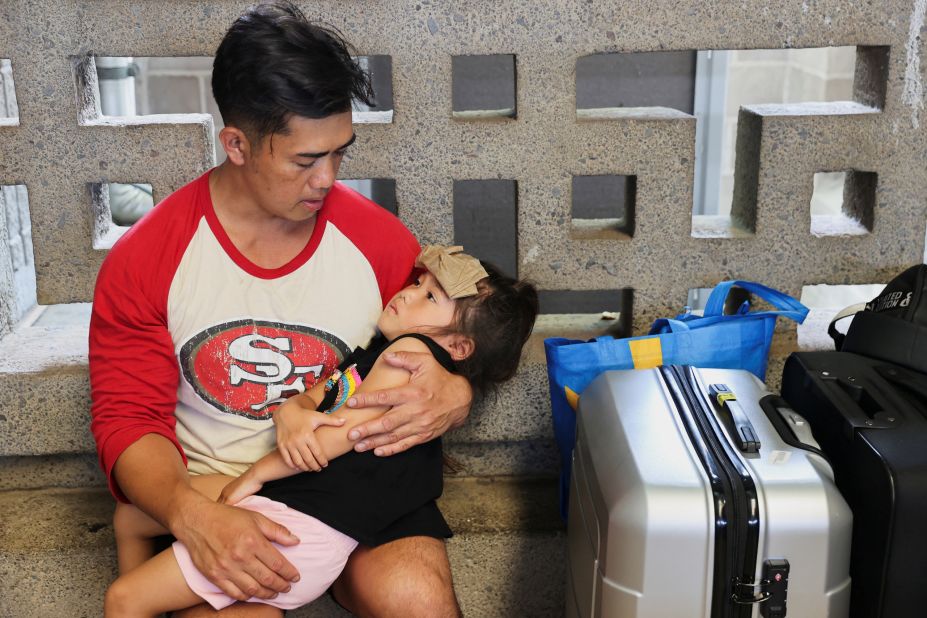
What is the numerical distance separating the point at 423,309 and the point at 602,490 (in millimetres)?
480

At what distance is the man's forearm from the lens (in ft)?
Result: 5.79

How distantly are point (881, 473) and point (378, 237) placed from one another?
3.17 ft

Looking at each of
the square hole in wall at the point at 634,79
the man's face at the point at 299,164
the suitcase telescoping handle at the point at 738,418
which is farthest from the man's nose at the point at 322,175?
the square hole in wall at the point at 634,79

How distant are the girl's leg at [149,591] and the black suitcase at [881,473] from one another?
107 centimetres

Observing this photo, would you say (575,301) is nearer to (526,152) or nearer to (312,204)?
(526,152)

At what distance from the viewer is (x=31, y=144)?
215 centimetres

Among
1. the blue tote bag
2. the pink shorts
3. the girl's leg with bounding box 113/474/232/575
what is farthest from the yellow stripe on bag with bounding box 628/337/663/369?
the girl's leg with bounding box 113/474/232/575

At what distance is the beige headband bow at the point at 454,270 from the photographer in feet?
6.26

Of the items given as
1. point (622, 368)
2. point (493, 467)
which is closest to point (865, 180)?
point (622, 368)

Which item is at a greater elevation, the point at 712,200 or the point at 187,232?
the point at 187,232

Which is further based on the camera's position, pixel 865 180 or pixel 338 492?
pixel 865 180

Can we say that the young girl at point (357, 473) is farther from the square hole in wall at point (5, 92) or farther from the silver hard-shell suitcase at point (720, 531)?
the square hole in wall at point (5, 92)

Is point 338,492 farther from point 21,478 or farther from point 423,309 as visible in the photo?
point 21,478

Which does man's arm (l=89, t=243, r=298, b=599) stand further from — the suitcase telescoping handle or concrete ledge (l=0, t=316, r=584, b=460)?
the suitcase telescoping handle
